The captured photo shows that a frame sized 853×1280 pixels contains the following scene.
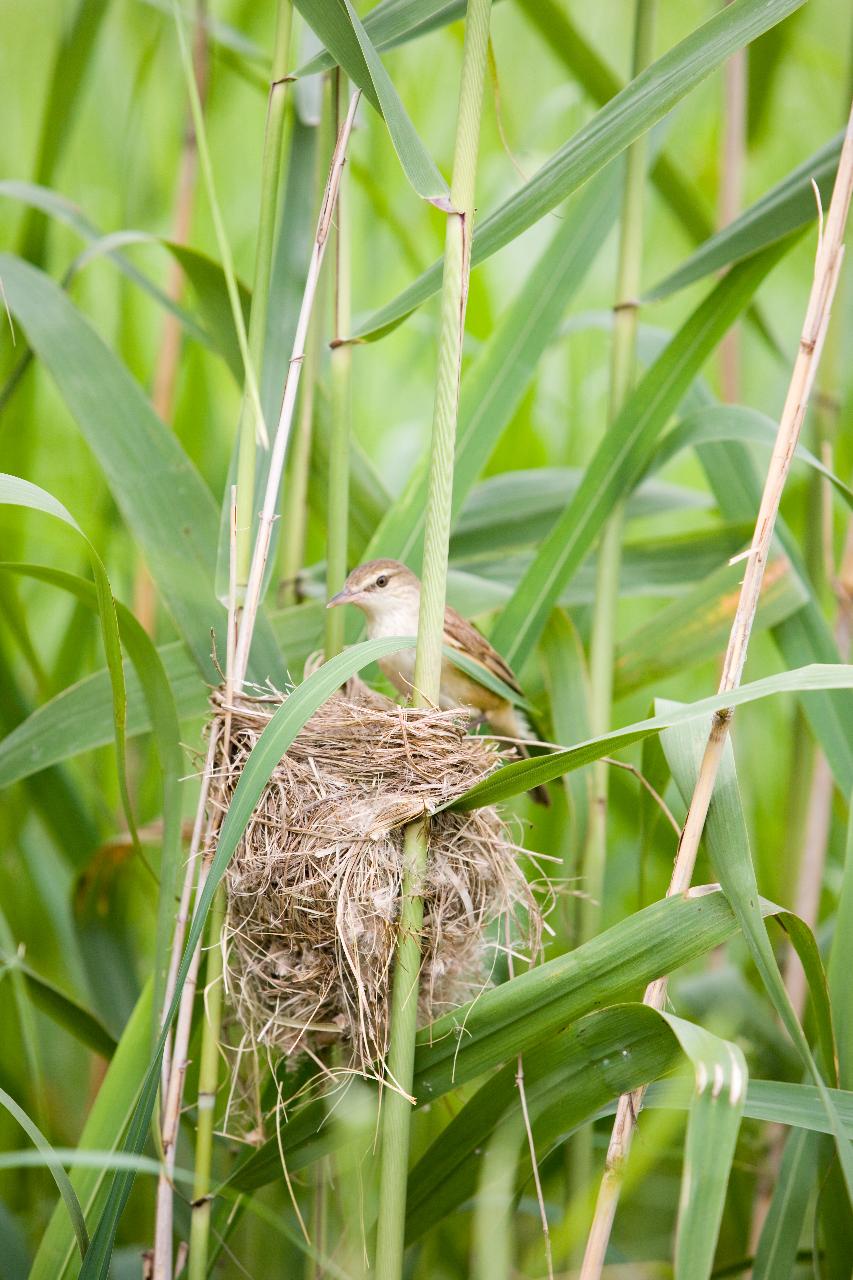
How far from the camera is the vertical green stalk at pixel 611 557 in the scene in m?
2.16

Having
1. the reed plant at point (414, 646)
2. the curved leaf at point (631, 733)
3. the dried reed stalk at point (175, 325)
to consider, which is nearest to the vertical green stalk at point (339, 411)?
the reed plant at point (414, 646)

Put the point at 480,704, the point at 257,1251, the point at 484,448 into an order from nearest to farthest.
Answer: the point at 484,448
the point at 257,1251
the point at 480,704

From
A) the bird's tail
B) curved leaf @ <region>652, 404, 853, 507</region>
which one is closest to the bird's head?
the bird's tail

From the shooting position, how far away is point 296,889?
1.75m

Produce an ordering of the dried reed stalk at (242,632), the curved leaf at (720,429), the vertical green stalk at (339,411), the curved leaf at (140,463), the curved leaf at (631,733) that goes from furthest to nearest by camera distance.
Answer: the curved leaf at (720,429) → the curved leaf at (140,463) → the vertical green stalk at (339,411) → the dried reed stalk at (242,632) → the curved leaf at (631,733)

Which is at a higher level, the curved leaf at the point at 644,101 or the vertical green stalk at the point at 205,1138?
the curved leaf at the point at 644,101

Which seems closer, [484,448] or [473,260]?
[473,260]

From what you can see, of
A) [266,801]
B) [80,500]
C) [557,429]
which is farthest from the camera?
[557,429]

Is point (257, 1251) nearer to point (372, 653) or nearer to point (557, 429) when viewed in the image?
point (372, 653)

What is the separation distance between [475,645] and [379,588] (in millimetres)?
249

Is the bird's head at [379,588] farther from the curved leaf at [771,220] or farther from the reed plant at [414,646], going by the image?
the curved leaf at [771,220]

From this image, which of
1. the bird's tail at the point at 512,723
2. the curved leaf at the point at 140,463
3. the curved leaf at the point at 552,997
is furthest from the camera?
the bird's tail at the point at 512,723

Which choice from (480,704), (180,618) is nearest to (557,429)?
(480,704)

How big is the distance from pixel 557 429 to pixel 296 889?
2.56 meters
